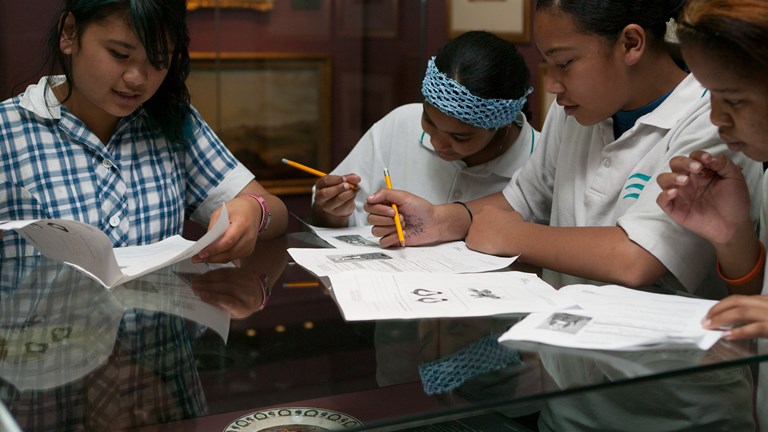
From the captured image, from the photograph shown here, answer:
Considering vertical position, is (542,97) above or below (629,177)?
below

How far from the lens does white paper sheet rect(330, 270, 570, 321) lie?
4.69 feet

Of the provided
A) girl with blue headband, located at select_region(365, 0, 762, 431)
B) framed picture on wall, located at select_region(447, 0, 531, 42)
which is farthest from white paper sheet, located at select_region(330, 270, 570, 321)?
framed picture on wall, located at select_region(447, 0, 531, 42)

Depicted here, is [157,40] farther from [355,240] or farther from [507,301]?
[507,301]

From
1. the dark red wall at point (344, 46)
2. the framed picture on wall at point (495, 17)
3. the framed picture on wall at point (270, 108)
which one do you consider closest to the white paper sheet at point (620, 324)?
the framed picture on wall at point (495, 17)

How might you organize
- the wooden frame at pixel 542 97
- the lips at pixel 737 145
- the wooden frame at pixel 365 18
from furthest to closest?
1. the wooden frame at pixel 365 18
2. the wooden frame at pixel 542 97
3. the lips at pixel 737 145

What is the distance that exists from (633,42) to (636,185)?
1.06 feet

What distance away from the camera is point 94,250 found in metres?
1.64

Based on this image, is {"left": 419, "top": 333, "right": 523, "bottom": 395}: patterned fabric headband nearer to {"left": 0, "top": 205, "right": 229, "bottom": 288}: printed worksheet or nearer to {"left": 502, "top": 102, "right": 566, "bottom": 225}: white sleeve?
{"left": 0, "top": 205, "right": 229, "bottom": 288}: printed worksheet

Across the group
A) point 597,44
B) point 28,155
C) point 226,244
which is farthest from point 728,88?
point 28,155

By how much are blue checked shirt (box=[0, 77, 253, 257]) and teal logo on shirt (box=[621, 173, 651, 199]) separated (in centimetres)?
117

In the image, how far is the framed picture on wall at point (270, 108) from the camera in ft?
14.8

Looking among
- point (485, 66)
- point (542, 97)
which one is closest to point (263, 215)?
point (485, 66)

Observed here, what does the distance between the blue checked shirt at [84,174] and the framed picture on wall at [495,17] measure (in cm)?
203

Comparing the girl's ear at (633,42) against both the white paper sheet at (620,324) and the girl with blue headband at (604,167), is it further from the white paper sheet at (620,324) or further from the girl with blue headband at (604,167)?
the white paper sheet at (620,324)
